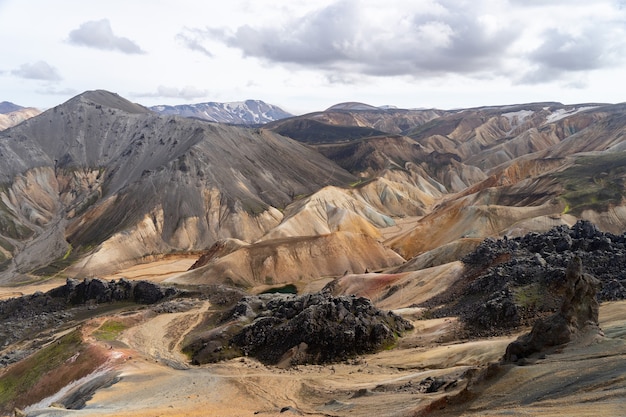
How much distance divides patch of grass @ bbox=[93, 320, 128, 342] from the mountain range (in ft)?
3.28

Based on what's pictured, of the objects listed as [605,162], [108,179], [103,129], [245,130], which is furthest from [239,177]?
[605,162]

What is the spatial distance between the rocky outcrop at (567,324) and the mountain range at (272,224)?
621 cm

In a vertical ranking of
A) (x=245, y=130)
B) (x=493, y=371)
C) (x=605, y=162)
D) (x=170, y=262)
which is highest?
(x=245, y=130)

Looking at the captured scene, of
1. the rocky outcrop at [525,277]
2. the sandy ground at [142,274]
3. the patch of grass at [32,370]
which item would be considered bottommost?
the sandy ground at [142,274]

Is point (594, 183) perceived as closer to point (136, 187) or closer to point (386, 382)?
point (386, 382)

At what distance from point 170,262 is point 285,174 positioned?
6398 cm

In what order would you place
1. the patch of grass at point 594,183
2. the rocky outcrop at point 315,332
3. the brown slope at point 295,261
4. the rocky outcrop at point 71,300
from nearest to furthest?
the rocky outcrop at point 315,332, the rocky outcrop at point 71,300, the brown slope at point 295,261, the patch of grass at point 594,183

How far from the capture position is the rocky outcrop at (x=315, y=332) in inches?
1674

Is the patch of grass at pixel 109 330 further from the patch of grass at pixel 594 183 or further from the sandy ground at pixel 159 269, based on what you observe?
the patch of grass at pixel 594 183

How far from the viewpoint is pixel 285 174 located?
566 ft

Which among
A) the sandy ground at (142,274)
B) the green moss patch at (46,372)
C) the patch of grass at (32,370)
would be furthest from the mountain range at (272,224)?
the patch of grass at (32,370)

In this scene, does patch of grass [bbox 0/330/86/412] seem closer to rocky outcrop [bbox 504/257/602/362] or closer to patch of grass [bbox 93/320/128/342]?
patch of grass [bbox 93/320/128/342]

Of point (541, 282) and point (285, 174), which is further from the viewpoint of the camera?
point (285, 174)

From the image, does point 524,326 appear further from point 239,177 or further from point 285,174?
point 285,174
